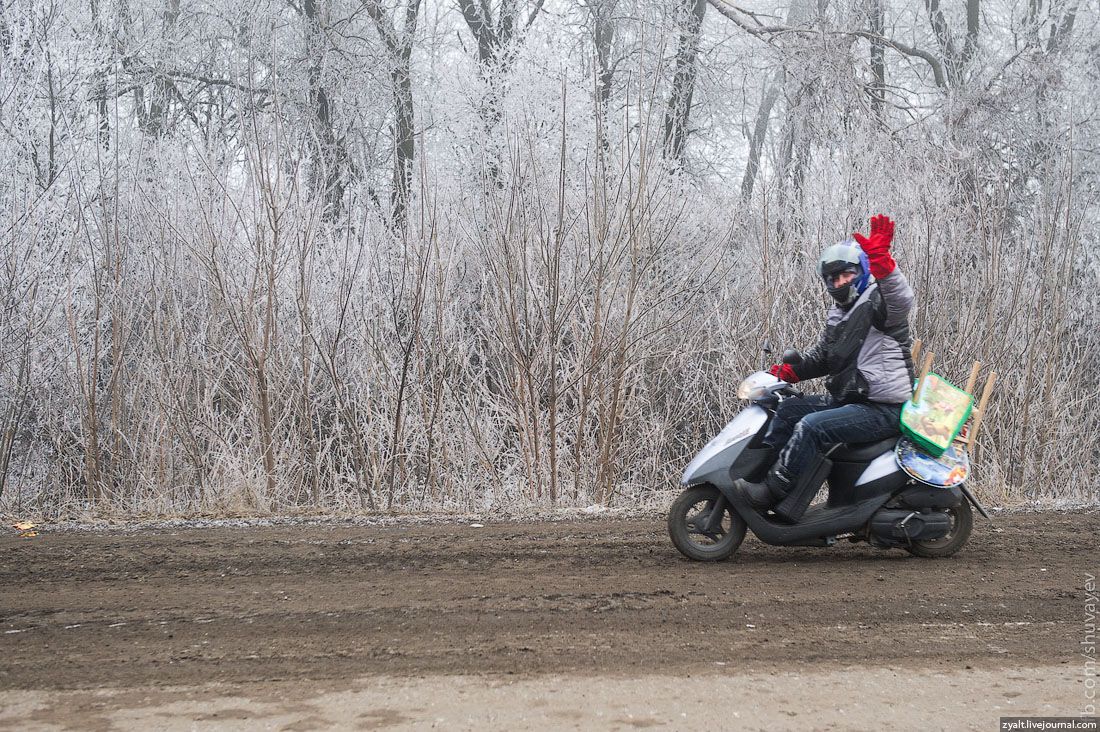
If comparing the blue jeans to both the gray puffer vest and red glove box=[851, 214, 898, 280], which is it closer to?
the gray puffer vest

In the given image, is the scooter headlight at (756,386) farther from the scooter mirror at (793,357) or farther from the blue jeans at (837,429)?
the blue jeans at (837,429)

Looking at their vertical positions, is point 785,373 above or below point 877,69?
below

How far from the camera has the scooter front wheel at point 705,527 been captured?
18.2 ft

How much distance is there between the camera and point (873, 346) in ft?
17.7

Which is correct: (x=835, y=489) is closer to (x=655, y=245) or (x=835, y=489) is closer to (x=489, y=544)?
(x=489, y=544)

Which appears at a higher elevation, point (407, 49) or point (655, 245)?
point (407, 49)

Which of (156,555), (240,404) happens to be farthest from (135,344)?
(156,555)

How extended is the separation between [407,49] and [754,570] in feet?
51.9

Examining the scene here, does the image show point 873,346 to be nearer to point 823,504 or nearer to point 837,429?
point 837,429

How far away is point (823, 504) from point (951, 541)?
75 centimetres

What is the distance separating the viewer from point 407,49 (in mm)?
18781

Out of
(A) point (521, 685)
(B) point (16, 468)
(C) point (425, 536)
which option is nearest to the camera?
(A) point (521, 685)

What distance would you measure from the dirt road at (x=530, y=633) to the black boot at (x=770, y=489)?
14.7 inches

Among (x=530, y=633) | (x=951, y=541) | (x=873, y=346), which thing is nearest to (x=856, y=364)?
(x=873, y=346)
